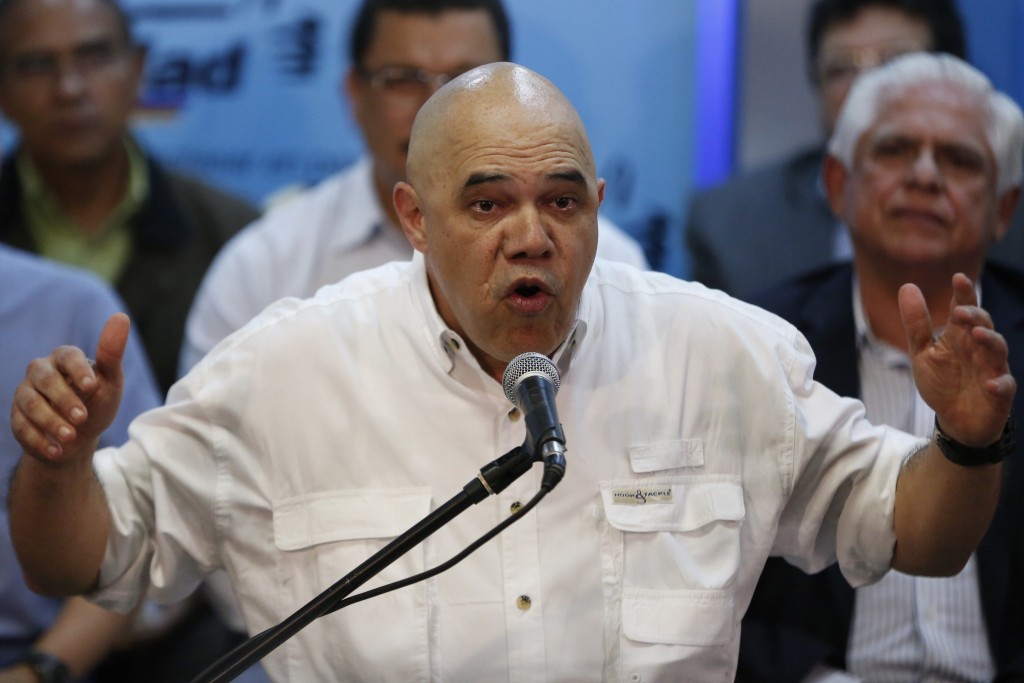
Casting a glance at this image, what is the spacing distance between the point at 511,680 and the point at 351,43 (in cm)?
205

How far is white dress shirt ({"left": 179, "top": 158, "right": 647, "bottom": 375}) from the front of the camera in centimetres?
329

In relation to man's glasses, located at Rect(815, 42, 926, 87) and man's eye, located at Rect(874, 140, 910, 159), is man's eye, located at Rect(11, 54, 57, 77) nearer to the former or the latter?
man's glasses, located at Rect(815, 42, 926, 87)

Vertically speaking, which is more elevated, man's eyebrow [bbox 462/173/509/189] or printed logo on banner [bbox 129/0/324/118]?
man's eyebrow [bbox 462/173/509/189]

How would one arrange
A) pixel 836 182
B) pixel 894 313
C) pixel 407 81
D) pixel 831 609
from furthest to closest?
1. pixel 407 81
2. pixel 836 182
3. pixel 894 313
4. pixel 831 609

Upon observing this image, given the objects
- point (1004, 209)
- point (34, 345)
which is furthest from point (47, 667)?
point (1004, 209)

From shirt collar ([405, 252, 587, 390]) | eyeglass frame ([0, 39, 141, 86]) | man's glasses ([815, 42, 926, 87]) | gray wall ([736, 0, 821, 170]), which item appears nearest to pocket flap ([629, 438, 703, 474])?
shirt collar ([405, 252, 587, 390])

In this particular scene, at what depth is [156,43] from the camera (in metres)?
4.27

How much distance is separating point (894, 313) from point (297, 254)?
58.6 inches

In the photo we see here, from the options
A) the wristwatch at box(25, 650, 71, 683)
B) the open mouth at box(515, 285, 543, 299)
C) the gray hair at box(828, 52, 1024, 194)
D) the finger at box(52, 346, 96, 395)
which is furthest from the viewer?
the gray hair at box(828, 52, 1024, 194)

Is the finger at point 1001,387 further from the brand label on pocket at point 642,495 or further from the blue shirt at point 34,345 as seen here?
the blue shirt at point 34,345

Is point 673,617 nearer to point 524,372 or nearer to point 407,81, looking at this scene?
point 524,372

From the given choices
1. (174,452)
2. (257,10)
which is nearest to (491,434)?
(174,452)

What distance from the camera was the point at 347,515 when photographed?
206 cm

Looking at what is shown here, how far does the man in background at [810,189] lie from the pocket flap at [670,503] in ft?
4.80
